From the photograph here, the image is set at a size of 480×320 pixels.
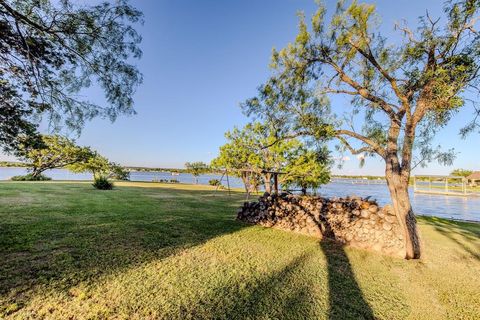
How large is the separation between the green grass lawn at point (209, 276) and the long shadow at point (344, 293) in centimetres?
2

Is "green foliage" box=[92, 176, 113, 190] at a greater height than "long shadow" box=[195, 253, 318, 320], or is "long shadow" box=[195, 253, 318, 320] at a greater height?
"green foliage" box=[92, 176, 113, 190]

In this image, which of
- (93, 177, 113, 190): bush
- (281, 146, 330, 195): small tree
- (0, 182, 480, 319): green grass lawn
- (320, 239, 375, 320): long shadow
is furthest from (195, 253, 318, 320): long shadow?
(93, 177, 113, 190): bush

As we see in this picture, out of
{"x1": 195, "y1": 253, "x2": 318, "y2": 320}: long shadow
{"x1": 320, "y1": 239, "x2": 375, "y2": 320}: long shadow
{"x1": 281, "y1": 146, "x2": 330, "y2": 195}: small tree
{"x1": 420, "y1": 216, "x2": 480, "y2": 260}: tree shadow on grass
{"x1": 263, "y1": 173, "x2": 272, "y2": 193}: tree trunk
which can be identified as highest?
{"x1": 281, "y1": 146, "x2": 330, "y2": 195}: small tree

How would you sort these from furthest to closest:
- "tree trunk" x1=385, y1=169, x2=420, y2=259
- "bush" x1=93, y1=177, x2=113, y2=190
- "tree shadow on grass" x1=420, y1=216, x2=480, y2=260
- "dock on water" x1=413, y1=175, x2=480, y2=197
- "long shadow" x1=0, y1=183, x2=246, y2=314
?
"dock on water" x1=413, y1=175, x2=480, y2=197
"bush" x1=93, y1=177, x2=113, y2=190
"tree shadow on grass" x1=420, y1=216, x2=480, y2=260
"tree trunk" x1=385, y1=169, x2=420, y2=259
"long shadow" x1=0, y1=183, x2=246, y2=314

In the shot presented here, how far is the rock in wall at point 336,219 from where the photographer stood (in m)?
6.00

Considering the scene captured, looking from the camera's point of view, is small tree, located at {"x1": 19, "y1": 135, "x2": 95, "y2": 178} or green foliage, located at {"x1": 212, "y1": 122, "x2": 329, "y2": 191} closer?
green foliage, located at {"x1": 212, "y1": 122, "x2": 329, "y2": 191}

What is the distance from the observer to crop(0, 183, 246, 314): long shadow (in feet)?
11.1

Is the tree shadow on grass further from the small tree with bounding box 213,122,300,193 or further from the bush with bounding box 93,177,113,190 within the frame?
the bush with bounding box 93,177,113,190

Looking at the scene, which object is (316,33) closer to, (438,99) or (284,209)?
(438,99)

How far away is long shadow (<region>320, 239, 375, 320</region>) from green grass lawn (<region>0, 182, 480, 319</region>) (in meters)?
0.02

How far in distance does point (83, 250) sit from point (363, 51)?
25.6ft

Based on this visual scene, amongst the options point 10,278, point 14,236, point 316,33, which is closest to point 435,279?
point 316,33

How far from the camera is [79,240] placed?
16.8 ft

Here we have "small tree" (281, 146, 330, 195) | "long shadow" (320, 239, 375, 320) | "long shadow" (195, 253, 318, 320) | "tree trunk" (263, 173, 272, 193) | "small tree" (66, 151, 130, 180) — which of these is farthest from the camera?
"small tree" (66, 151, 130, 180)
